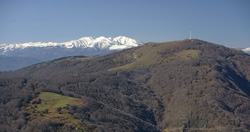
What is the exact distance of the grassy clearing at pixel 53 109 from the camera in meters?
84.8

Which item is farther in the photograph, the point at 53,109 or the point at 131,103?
the point at 131,103

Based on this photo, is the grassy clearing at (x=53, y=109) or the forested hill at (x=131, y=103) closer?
the grassy clearing at (x=53, y=109)

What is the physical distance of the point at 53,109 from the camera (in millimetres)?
95188

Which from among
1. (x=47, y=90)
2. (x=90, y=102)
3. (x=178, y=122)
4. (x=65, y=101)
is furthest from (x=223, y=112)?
(x=47, y=90)

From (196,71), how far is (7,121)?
449 feet

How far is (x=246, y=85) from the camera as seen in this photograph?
19638cm

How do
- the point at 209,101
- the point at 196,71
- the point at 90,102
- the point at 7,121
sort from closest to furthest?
the point at 7,121
the point at 90,102
the point at 209,101
the point at 196,71

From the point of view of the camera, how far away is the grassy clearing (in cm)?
8481

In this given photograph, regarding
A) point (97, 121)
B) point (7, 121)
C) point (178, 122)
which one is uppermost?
point (7, 121)

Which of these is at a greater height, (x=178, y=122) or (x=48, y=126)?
(x=48, y=126)

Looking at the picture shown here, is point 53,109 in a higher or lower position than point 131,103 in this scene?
higher

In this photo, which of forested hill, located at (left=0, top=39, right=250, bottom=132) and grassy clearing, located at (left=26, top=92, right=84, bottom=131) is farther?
forested hill, located at (left=0, top=39, right=250, bottom=132)

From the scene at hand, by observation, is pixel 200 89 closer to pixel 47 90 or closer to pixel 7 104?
pixel 47 90

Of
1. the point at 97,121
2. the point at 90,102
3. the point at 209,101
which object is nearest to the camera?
the point at 97,121
